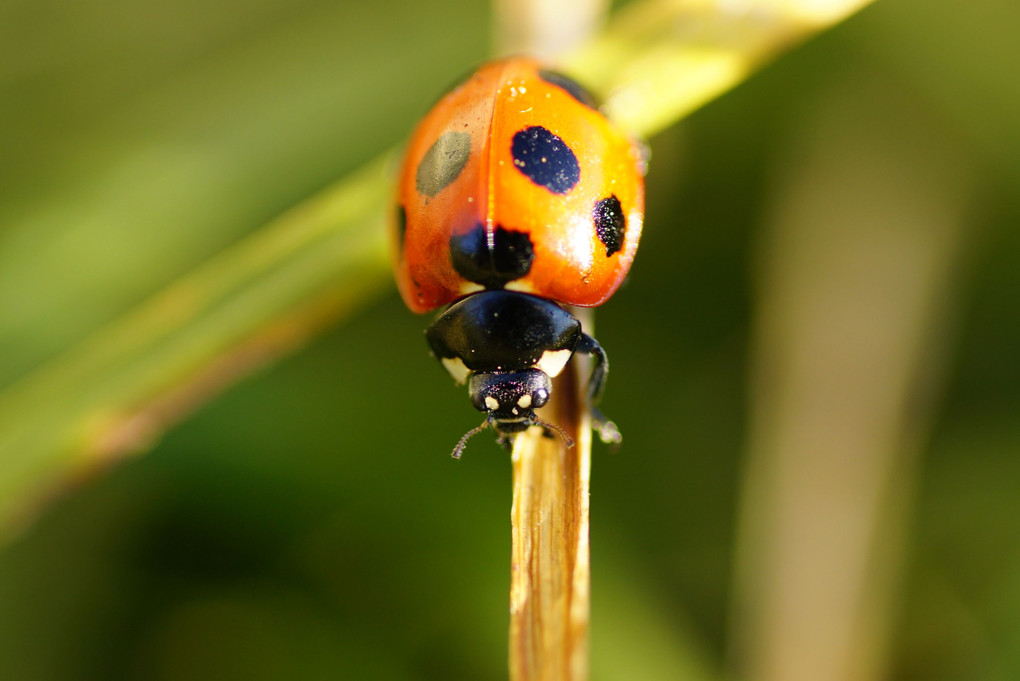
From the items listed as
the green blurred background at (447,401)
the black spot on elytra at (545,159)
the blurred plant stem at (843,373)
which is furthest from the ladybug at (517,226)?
the blurred plant stem at (843,373)

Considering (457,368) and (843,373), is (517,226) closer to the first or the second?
(457,368)

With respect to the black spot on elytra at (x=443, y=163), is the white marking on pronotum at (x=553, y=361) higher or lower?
lower

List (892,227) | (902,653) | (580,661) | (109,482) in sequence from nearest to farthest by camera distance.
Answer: (580,661), (902,653), (109,482), (892,227)

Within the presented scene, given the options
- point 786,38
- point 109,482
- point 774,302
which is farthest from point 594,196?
point 109,482

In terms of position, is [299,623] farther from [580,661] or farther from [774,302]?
[774,302]

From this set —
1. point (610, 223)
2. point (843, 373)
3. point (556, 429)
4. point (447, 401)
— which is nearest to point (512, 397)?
point (556, 429)

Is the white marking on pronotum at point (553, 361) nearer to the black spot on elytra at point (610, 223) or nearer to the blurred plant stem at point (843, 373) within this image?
the black spot on elytra at point (610, 223)

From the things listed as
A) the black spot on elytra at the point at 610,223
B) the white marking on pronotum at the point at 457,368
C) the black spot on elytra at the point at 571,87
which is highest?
the black spot on elytra at the point at 571,87
